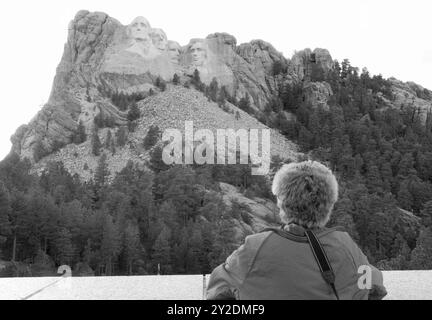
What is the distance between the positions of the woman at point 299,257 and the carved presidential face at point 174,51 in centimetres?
9688

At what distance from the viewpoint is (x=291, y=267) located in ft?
8.19

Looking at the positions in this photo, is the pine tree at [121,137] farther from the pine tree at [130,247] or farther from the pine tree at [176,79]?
the pine tree at [130,247]

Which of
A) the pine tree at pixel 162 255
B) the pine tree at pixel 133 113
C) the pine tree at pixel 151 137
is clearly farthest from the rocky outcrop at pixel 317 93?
the pine tree at pixel 162 255

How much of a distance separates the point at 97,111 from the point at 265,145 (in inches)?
972

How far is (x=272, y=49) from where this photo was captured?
11588 centimetres

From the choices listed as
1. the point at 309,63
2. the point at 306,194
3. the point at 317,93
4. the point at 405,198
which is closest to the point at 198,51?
the point at 317,93

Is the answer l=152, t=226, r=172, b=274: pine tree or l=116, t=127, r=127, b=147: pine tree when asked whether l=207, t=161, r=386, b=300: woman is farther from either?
l=116, t=127, r=127, b=147: pine tree

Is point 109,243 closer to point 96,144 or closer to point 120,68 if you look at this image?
point 96,144

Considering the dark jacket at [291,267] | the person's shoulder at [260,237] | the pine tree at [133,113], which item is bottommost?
the dark jacket at [291,267]

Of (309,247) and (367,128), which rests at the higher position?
(367,128)

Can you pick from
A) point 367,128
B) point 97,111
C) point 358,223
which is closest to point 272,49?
point 367,128

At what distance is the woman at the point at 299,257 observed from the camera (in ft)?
8.23

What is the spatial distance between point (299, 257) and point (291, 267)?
0.19 ft

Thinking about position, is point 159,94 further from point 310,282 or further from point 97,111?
point 310,282
